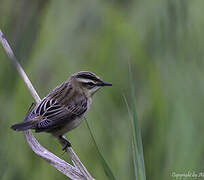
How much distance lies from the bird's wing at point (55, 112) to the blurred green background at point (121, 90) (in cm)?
9

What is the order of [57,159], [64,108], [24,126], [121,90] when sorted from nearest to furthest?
1. [57,159]
2. [24,126]
3. [121,90]
4. [64,108]

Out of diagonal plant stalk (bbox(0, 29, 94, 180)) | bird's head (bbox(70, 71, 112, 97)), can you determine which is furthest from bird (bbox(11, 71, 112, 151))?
diagonal plant stalk (bbox(0, 29, 94, 180))

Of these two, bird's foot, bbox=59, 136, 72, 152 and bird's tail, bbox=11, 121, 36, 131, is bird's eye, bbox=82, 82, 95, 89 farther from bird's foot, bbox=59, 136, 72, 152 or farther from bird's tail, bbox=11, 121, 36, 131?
bird's tail, bbox=11, 121, 36, 131

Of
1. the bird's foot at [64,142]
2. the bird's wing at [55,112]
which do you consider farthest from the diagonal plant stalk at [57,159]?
the bird's wing at [55,112]

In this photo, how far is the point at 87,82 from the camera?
10.9 ft

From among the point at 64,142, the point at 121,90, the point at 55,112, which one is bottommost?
the point at 64,142

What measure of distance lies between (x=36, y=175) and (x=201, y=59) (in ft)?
4.16

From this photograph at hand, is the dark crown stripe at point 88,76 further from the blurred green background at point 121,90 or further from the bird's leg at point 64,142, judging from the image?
the bird's leg at point 64,142

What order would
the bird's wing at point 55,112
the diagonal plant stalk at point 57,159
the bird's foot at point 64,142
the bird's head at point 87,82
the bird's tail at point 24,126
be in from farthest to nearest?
the bird's head at point 87,82 → the bird's wing at point 55,112 → the bird's foot at point 64,142 → the bird's tail at point 24,126 → the diagonal plant stalk at point 57,159

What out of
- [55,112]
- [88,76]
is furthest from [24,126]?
[88,76]

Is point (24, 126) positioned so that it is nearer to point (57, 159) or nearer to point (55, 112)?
point (57, 159)

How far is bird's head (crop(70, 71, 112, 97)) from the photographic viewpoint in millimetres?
3262

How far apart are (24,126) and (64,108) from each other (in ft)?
1.97

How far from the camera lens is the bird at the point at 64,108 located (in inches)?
114
